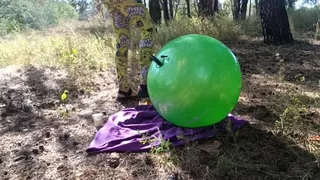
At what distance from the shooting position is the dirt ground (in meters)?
1.95

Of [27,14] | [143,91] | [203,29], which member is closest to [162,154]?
[143,91]

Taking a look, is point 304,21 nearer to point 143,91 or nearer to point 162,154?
point 143,91

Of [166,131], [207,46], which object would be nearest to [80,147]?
[166,131]

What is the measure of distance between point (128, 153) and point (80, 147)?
1.33 ft

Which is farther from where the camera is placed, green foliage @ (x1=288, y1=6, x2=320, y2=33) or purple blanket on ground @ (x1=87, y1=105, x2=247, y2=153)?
green foliage @ (x1=288, y1=6, x2=320, y2=33)

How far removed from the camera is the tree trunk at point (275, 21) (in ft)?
17.8

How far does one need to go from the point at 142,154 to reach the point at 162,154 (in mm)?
144

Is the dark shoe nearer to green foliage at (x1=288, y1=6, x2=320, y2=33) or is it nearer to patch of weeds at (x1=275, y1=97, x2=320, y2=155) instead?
patch of weeds at (x1=275, y1=97, x2=320, y2=155)

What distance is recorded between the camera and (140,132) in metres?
2.43

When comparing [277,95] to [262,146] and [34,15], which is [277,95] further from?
[34,15]

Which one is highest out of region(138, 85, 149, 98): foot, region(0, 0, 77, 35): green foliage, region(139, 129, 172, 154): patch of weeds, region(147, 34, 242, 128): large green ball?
region(0, 0, 77, 35): green foliage

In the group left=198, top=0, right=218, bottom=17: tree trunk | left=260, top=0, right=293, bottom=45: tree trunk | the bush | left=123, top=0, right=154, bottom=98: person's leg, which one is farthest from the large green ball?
left=198, top=0, right=218, bottom=17: tree trunk

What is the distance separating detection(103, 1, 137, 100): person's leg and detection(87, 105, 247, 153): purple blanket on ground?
0.67m

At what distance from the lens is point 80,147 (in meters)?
2.40
